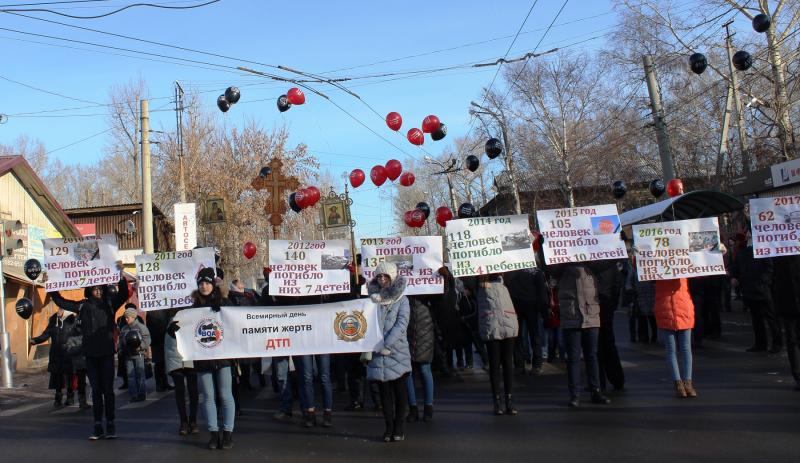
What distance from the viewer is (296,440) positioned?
798 centimetres

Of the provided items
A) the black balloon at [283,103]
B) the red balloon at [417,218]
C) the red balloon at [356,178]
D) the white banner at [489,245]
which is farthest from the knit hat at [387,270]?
the red balloon at [356,178]

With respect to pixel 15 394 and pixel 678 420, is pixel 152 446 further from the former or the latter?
pixel 15 394

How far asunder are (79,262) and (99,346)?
5.17ft

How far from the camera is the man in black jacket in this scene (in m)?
8.41

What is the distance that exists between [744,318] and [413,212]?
884cm

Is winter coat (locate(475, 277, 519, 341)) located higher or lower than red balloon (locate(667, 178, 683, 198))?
lower

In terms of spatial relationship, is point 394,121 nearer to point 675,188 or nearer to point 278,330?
point 675,188

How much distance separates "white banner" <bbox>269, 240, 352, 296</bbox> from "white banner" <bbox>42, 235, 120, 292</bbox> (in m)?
A: 1.98

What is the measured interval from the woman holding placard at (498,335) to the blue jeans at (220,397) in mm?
2936

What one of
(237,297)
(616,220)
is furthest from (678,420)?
(237,297)

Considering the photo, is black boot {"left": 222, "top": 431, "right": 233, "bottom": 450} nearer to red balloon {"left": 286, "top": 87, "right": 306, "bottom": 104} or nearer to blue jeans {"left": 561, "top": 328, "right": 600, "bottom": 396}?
blue jeans {"left": 561, "top": 328, "right": 600, "bottom": 396}

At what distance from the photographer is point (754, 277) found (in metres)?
12.1

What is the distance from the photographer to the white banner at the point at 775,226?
31.7 feet

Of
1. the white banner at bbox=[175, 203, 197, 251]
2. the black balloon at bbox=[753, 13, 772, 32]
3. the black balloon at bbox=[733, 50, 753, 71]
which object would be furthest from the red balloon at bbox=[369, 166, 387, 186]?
the black balloon at bbox=[753, 13, 772, 32]
